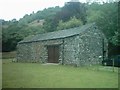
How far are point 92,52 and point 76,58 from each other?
8.25ft

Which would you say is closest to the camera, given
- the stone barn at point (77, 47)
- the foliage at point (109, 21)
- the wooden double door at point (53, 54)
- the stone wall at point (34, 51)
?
the stone barn at point (77, 47)

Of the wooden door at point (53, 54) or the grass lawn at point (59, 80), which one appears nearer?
the grass lawn at point (59, 80)

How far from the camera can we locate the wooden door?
35.7 metres

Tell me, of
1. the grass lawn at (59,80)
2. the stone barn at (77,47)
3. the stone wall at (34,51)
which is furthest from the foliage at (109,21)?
the grass lawn at (59,80)

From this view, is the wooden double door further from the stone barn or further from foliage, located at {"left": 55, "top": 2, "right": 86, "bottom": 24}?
foliage, located at {"left": 55, "top": 2, "right": 86, "bottom": 24}

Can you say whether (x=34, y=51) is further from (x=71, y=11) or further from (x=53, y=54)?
(x=71, y=11)

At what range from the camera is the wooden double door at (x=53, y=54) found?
117ft

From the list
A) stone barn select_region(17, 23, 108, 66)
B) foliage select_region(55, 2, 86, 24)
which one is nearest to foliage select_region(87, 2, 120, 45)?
stone barn select_region(17, 23, 108, 66)

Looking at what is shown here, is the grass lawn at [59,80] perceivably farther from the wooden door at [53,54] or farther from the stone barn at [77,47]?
the wooden door at [53,54]

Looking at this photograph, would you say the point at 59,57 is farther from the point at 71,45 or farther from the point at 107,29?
the point at 107,29

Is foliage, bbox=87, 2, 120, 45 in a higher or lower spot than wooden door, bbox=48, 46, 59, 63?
higher

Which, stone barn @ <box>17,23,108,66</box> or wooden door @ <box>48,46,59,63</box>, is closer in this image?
stone barn @ <box>17,23,108,66</box>

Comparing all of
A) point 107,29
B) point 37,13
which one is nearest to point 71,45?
point 107,29

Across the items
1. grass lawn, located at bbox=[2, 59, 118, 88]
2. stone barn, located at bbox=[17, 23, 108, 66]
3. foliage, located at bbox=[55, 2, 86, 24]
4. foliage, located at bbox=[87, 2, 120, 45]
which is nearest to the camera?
grass lawn, located at bbox=[2, 59, 118, 88]
